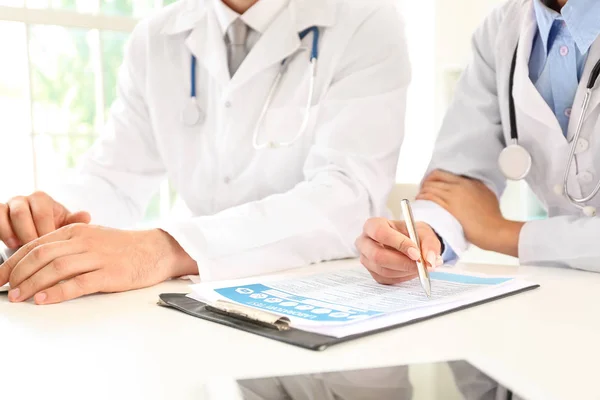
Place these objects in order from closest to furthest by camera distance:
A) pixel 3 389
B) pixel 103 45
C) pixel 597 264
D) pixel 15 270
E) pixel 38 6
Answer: pixel 3 389, pixel 15 270, pixel 597 264, pixel 38 6, pixel 103 45

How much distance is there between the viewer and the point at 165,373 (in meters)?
0.57

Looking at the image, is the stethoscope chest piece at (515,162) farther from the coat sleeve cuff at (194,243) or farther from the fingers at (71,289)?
the fingers at (71,289)

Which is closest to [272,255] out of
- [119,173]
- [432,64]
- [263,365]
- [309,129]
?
[309,129]

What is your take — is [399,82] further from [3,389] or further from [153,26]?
[3,389]

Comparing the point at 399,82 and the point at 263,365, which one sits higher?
the point at 399,82

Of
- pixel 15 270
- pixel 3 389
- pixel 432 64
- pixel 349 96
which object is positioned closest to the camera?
pixel 3 389

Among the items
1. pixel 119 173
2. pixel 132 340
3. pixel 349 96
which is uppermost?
pixel 349 96

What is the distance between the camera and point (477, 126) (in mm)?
1294

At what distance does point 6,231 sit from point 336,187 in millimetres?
573

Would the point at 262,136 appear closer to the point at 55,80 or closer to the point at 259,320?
the point at 259,320

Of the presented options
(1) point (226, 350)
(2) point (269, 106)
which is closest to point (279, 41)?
(2) point (269, 106)

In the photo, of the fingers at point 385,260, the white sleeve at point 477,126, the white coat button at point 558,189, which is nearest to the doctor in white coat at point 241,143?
the white sleeve at point 477,126

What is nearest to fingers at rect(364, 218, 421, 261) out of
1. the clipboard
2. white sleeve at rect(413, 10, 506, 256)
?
the clipboard

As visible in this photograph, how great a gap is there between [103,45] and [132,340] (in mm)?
2096
